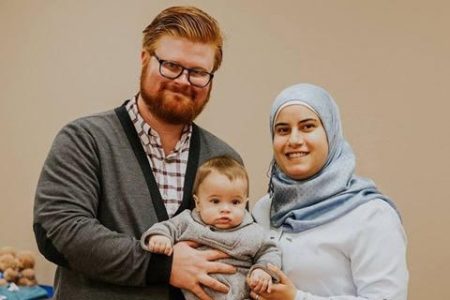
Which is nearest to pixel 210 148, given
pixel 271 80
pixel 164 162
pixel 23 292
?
pixel 164 162

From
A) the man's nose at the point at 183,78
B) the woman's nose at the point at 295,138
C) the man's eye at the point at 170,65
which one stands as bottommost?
the woman's nose at the point at 295,138

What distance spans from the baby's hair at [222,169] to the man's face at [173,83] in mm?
191

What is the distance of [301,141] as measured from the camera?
150cm

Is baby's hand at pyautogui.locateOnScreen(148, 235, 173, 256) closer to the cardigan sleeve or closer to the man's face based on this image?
the cardigan sleeve

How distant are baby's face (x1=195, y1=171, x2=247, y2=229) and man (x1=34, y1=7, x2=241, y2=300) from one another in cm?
9

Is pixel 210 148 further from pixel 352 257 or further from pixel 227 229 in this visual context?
pixel 352 257

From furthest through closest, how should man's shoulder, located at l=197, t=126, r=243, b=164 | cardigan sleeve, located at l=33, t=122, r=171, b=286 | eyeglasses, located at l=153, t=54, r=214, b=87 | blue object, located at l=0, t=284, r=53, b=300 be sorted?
blue object, located at l=0, t=284, r=53, b=300 → man's shoulder, located at l=197, t=126, r=243, b=164 → eyeglasses, located at l=153, t=54, r=214, b=87 → cardigan sleeve, located at l=33, t=122, r=171, b=286

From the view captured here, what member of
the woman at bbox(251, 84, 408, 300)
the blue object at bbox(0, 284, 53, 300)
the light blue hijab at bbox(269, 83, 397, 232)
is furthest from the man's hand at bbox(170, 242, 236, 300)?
the blue object at bbox(0, 284, 53, 300)

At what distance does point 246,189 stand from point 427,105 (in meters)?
1.20

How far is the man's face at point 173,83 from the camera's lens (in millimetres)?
1551

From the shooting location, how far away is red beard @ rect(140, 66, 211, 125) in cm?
157

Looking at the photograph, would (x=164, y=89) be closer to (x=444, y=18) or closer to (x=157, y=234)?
(x=157, y=234)

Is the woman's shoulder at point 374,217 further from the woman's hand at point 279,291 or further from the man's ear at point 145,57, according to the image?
the man's ear at point 145,57

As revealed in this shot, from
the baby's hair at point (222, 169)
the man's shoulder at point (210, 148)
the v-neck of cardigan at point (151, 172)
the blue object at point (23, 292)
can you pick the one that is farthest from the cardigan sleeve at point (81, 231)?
the blue object at point (23, 292)
